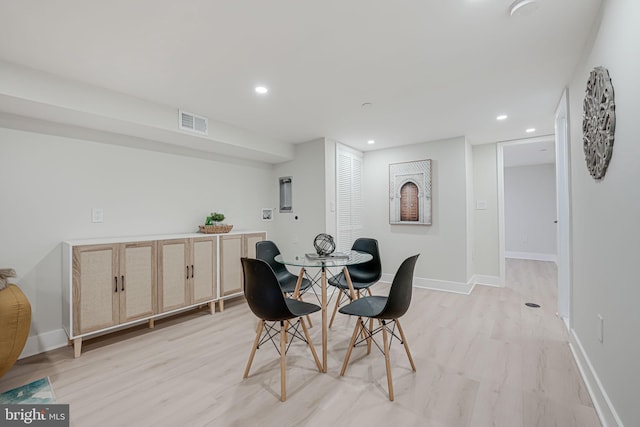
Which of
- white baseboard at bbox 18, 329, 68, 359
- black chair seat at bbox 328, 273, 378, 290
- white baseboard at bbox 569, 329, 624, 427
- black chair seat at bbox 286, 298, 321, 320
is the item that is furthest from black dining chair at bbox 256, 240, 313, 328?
white baseboard at bbox 569, 329, 624, 427

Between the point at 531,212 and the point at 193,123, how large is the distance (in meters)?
7.76

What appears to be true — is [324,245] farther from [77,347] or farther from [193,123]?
[77,347]

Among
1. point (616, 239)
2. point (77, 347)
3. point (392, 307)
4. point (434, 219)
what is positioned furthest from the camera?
point (434, 219)

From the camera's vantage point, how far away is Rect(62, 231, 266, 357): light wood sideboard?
2479 mm

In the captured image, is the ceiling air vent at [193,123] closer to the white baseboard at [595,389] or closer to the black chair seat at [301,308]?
the black chair seat at [301,308]

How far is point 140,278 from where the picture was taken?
286 centimetres

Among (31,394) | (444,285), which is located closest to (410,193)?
(444,285)

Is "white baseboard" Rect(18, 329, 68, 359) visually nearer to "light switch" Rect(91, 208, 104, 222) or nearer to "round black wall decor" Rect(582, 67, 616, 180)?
"light switch" Rect(91, 208, 104, 222)

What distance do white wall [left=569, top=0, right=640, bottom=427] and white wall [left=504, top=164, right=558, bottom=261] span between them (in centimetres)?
588

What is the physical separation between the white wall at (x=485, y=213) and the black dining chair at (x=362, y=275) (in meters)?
2.39

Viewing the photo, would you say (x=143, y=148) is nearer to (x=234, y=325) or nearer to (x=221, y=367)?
(x=234, y=325)

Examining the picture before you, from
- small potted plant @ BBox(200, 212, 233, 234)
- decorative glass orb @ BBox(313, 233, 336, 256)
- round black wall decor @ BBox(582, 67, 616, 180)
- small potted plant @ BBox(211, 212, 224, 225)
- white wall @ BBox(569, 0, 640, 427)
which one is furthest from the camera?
small potted plant @ BBox(211, 212, 224, 225)

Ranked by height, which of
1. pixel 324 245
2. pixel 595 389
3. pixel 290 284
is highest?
pixel 324 245

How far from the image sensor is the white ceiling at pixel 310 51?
164cm
